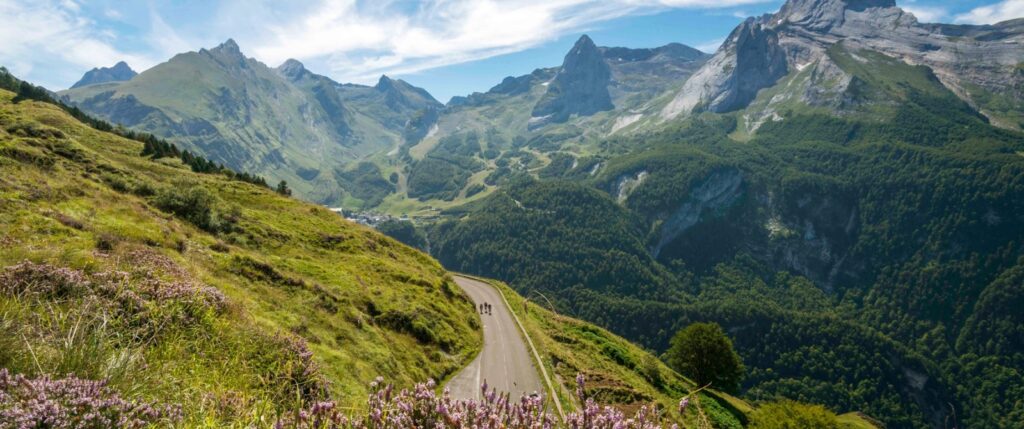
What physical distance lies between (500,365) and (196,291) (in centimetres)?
2995

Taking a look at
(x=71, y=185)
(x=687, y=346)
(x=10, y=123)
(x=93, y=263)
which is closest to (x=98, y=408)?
(x=93, y=263)

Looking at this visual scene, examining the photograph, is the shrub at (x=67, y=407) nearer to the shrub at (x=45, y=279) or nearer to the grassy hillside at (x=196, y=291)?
the grassy hillside at (x=196, y=291)

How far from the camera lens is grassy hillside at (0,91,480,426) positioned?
16.4ft

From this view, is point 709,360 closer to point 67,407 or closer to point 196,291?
point 196,291

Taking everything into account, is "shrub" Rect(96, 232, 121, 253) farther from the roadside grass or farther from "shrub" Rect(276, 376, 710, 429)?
the roadside grass

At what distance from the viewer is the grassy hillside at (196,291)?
501 centimetres

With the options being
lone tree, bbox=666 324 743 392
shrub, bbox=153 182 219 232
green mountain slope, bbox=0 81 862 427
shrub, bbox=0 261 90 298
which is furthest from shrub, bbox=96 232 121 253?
lone tree, bbox=666 324 743 392

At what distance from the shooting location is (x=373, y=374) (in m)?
20.0

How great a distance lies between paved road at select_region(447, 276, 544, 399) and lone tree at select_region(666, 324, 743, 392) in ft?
89.0

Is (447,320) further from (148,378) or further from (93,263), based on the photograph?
(148,378)

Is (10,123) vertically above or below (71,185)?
above

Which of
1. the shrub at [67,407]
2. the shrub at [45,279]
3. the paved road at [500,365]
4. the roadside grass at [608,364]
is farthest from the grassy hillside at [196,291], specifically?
the roadside grass at [608,364]

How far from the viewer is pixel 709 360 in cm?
6269

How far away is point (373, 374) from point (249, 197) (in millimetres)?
38815
